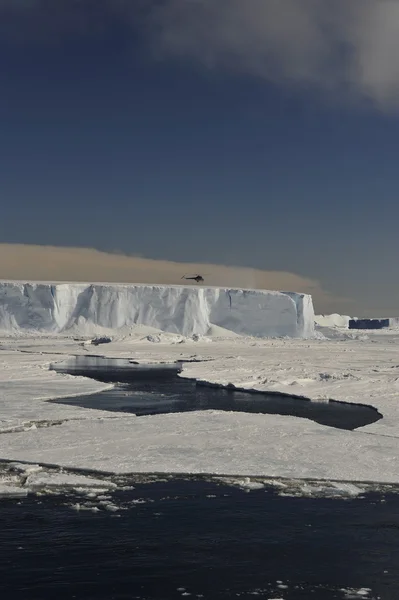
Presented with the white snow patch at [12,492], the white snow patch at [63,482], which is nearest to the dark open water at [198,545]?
the white snow patch at [12,492]

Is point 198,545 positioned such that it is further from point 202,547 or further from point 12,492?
point 12,492

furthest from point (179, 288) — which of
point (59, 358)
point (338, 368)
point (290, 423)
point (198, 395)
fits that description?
point (290, 423)

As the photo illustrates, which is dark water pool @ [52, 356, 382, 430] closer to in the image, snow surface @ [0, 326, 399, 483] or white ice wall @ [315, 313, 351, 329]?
snow surface @ [0, 326, 399, 483]

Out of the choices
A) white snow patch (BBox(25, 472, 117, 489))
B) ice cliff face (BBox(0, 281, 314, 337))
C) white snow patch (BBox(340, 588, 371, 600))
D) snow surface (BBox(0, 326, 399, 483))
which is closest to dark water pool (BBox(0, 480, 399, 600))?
white snow patch (BBox(340, 588, 371, 600))

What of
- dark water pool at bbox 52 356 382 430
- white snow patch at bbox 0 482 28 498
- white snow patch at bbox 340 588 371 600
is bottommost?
white snow patch at bbox 0 482 28 498

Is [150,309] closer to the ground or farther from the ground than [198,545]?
farther from the ground

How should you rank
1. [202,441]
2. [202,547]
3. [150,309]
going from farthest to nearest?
[150,309]
[202,441]
[202,547]

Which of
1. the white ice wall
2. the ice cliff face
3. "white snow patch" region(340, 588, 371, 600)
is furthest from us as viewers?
the white ice wall

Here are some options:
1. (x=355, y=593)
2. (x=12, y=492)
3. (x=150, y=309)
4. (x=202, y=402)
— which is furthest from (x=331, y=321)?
(x=355, y=593)
